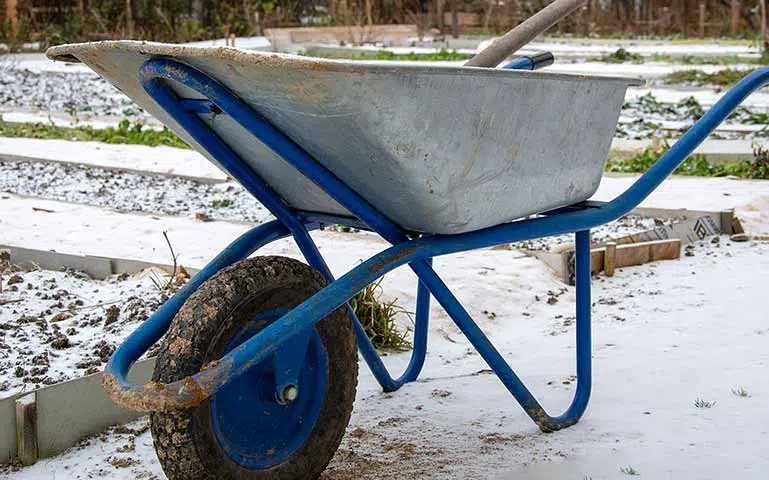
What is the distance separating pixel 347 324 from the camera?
7.16 ft

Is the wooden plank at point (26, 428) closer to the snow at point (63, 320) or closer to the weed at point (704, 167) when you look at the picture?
the snow at point (63, 320)

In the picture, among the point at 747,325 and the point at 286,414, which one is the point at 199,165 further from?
the point at 286,414

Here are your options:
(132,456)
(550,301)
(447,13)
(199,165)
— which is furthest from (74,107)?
(447,13)

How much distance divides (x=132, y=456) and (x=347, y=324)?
1.93 feet

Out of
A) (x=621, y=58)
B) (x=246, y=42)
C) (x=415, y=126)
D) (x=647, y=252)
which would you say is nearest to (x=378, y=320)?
(x=415, y=126)

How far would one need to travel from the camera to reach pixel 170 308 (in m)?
2.03

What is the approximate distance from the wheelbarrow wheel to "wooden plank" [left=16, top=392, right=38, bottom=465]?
51 centimetres

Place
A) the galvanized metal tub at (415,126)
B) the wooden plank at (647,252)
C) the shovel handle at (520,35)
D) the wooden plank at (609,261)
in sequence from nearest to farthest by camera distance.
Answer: the galvanized metal tub at (415,126) → the shovel handle at (520,35) → the wooden plank at (609,261) → the wooden plank at (647,252)

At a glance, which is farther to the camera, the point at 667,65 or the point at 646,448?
the point at 667,65

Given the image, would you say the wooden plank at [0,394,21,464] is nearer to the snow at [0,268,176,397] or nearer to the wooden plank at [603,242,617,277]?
the snow at [0,268,176,397]

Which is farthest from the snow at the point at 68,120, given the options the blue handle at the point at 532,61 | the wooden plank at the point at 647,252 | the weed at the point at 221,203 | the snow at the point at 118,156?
the blue handle at the point at 532,61

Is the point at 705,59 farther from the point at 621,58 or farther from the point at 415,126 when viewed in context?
the point at 415,126

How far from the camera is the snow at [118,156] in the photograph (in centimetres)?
616

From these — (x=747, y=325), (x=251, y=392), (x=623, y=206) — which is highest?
(x=623, y=206)
